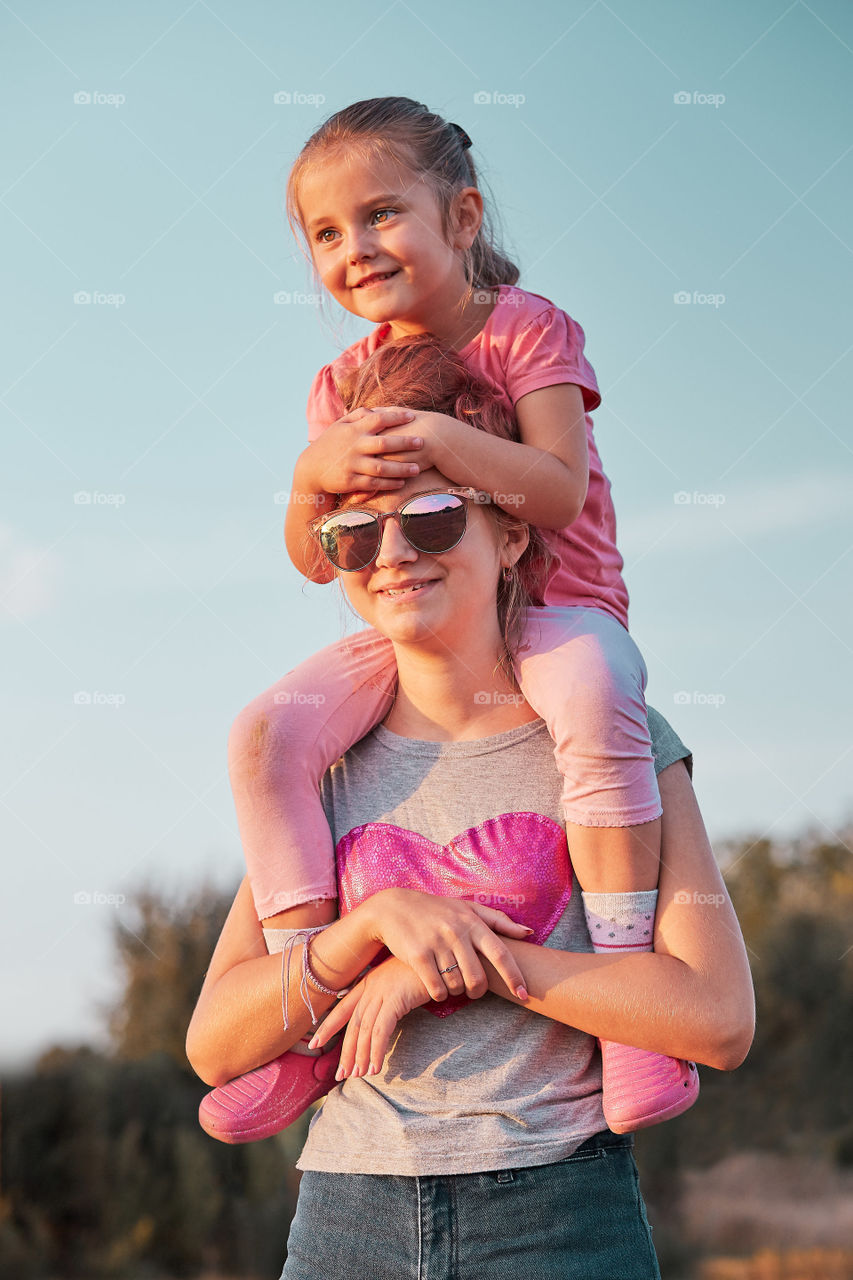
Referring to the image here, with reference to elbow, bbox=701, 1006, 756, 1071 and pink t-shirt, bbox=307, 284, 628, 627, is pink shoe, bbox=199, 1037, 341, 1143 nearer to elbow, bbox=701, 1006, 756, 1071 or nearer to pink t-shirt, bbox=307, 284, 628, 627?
elbow, bbox=701, 1006, 756, 1071

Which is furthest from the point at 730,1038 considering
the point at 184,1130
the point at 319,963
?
the point at 184,1130

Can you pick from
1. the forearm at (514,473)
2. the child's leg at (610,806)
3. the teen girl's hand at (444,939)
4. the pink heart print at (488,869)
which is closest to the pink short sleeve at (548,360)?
the forearm at (514,473)

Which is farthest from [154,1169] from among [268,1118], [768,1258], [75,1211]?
[268,1118]

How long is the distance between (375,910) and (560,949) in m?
0.34

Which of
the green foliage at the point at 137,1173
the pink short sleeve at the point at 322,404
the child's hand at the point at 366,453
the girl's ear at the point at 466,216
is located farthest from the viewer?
the green foliage at the point at 137,1173

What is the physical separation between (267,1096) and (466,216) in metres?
1.95

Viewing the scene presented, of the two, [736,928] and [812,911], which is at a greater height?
[736,928]

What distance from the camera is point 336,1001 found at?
2.12 m

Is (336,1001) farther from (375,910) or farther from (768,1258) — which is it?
(768,1258)

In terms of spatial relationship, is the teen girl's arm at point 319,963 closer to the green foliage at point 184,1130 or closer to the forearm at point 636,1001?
the forearm at point 636,1001

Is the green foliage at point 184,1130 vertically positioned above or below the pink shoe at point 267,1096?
below

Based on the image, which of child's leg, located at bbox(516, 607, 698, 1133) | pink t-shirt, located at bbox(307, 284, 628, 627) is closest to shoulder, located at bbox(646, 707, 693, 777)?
child's leg, located at bbox(516, 607, 698, 1133)

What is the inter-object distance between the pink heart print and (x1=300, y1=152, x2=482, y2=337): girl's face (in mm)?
1170

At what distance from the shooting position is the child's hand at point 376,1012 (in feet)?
6.51
